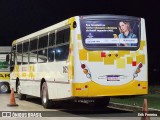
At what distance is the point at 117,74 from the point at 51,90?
320 cm

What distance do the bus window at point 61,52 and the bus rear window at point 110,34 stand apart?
931mm

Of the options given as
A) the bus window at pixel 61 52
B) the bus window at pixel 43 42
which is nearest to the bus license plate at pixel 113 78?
the bus window at pixel 61 52

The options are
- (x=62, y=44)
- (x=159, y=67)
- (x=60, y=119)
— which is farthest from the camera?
(x=159, y=67)

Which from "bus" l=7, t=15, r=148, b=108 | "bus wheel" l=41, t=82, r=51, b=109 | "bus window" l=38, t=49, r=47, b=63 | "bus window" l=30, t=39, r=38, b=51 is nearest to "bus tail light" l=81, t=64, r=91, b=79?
"bus" l=7, t=15, r=148, b=108

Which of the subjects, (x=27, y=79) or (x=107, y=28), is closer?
(x=107, y=28)

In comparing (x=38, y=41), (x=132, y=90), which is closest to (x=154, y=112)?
(x=132, y=90)

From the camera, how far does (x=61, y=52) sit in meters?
16.6

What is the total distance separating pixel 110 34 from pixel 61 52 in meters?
2.01

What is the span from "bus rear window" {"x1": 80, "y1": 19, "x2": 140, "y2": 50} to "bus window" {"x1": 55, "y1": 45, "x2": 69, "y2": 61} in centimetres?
93

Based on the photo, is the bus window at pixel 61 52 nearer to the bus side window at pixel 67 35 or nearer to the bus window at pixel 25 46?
the bus side window at pixel 67 35

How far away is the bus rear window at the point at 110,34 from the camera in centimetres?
1543

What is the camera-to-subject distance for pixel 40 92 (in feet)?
63.5

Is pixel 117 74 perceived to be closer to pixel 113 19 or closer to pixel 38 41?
pixel 113 19

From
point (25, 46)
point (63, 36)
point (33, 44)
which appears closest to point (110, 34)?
point (63, 36)
